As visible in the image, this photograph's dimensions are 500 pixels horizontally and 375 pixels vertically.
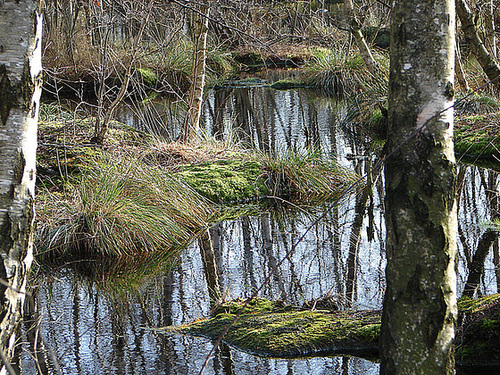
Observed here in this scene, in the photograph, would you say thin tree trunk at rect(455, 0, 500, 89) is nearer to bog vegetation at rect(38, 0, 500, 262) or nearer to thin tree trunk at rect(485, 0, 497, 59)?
bog vegetation at rect(38, 0, 500, 262)

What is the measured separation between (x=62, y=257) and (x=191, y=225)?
1.26 metres

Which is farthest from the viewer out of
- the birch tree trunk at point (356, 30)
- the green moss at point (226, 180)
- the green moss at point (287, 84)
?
the green moss at point (287, 84)

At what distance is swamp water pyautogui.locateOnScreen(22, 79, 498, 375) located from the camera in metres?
3.36

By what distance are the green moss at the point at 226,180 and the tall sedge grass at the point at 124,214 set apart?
49 centimetres

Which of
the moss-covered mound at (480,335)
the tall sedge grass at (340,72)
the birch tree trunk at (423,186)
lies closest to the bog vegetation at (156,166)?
the tall sedge grass at (340,72)

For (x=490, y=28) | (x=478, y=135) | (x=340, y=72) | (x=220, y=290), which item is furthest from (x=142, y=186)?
(x=340, y=72)

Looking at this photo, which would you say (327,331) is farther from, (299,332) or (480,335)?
(480,335)

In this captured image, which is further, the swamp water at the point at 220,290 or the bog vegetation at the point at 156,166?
the bog vegetation at the point at 156,166

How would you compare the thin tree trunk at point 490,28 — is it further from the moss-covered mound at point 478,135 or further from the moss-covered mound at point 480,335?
the moss-covered mound at point 480,335

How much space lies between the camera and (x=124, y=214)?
548 cm

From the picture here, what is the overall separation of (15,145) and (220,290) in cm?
264

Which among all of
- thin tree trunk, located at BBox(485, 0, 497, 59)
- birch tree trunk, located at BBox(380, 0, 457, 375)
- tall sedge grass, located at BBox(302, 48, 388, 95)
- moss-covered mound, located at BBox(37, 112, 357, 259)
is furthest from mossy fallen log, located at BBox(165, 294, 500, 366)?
tall sedge grass, located at BBox(302, 48, 388, 95)

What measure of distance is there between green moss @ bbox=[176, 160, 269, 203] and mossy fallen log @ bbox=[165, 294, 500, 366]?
301cm

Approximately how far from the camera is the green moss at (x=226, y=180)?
6.82 meters
